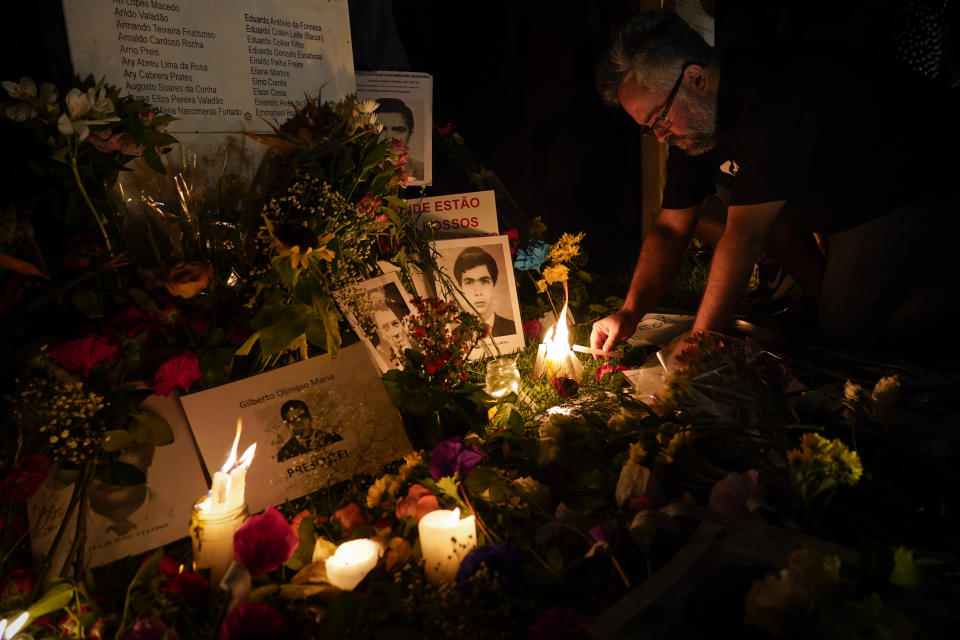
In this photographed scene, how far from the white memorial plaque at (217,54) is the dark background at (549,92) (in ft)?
5.24

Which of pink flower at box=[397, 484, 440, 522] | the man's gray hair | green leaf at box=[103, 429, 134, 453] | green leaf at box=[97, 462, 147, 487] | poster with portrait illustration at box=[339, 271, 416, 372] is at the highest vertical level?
the man's gray hair

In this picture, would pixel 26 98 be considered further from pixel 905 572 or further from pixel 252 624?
pixel 905 572

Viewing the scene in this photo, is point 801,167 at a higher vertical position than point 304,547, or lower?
higher

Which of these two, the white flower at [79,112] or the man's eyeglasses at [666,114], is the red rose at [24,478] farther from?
the man's eyeglasses at [666,114]

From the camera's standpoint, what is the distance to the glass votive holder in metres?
2.42

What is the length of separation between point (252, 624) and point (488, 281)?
7.11 ft

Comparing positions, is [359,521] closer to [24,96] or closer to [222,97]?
[24,96]

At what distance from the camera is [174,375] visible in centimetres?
188

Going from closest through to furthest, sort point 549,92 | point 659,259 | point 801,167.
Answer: point 801,167 < point 659,259 < point 549,92

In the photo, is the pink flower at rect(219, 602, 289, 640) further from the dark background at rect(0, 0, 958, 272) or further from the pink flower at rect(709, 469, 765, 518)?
the dark background at rect(0, 0, 958, 272)

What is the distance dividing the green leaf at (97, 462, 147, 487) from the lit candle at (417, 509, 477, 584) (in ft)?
2.84

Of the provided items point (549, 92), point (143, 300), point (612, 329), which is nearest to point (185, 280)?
point (143, 300)

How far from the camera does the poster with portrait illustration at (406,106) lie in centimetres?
341

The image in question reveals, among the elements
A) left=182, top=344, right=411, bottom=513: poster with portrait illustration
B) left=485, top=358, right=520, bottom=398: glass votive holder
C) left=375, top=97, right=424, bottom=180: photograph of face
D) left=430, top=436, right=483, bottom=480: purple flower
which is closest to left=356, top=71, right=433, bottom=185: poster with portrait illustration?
left=375, top=97, right=424, bottom=180: photograph of face
